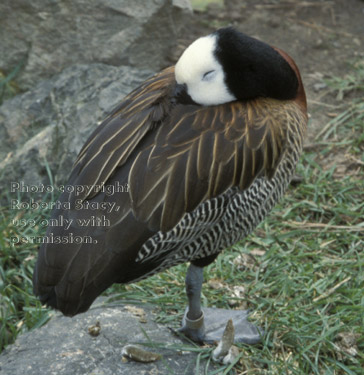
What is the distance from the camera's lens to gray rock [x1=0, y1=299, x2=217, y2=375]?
2.82 meters

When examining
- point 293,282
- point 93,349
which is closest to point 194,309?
point 93,349

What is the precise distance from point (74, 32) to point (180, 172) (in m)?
2.42

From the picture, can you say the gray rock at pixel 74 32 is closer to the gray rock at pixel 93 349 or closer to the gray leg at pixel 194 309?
the gray rock at pixel 93 349

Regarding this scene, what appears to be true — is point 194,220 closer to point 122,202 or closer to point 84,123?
point 122,202

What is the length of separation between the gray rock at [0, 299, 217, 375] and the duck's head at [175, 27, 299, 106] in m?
1.03

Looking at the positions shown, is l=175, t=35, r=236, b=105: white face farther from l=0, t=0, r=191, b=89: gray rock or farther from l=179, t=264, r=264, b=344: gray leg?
l=0, t=0, r=191, b=89: gray rock

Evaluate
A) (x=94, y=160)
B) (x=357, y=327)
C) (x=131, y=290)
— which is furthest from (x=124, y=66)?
(x=357, y=327)

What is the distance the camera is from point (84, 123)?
13.2 ft

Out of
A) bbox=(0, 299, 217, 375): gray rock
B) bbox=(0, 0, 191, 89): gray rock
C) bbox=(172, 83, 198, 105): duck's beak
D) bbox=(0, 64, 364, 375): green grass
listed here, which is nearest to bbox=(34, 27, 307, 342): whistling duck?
bbox=(172, 83, 198, 105): duck's beak

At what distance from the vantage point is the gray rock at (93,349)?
2.82 metres

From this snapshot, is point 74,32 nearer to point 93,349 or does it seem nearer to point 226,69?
point 226,69

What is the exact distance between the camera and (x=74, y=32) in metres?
4.65

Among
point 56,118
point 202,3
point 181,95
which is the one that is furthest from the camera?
point 202,3

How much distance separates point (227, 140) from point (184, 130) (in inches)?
6.5
